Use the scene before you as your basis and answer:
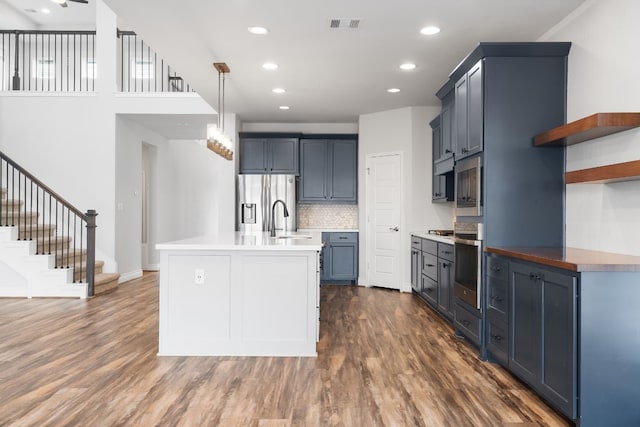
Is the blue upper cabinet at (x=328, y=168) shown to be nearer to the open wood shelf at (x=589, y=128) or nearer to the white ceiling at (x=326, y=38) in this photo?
the white ceiling at (x=326, y=38)

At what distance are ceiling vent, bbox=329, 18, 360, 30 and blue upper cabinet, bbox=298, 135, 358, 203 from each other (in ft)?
12.1

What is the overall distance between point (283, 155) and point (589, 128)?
5.22 m

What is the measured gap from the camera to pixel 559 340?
2.44 metres

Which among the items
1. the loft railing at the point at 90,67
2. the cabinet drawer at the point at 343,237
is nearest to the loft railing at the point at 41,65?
the loft railing at the point at 90,67

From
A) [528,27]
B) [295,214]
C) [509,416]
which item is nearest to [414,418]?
[509,416]

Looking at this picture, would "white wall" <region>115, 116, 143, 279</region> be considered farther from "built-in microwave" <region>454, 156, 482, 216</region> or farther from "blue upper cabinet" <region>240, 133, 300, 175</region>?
"built-in microwave" <region>454, 156, 482, 216</region>

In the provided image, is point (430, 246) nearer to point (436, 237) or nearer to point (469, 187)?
point (436, 237)

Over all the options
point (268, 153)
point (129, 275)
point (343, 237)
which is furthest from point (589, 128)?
point (129, 275)

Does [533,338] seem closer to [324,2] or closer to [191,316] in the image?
[191,316]

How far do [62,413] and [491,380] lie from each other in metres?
2.69

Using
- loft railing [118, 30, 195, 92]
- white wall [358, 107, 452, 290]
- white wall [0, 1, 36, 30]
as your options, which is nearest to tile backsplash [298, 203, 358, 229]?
white wall [358, 107, 452, 290]

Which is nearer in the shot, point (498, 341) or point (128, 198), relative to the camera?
point (498, 341)

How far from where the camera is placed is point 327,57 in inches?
178

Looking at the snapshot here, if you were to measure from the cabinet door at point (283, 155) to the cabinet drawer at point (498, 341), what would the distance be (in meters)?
4.68
